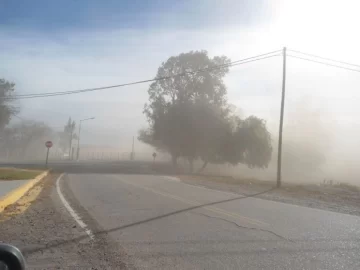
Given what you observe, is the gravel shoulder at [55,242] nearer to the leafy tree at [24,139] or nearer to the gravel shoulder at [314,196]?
the gravel shoulder at [314,196]

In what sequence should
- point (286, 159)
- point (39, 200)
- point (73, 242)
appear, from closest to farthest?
point (73, 242)
point (39, 200)
point (286, 159)

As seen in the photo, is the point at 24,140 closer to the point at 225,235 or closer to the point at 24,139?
the point at 24,139

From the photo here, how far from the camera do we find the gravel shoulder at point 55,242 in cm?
588

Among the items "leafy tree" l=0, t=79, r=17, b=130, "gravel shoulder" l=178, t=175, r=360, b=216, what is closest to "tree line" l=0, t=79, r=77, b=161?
"leafy tree" l=0, t=79, r=17, b=130

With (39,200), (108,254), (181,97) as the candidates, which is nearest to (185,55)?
(181,97)

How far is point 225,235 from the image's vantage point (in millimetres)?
7797

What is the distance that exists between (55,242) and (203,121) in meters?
37.3

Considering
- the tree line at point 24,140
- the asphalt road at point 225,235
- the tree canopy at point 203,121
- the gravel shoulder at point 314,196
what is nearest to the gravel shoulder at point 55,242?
the asphalt road at point 225,235

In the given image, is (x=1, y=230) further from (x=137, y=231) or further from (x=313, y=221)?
(x=313, y=221)

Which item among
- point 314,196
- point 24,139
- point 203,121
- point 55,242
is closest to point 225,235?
point 55,242

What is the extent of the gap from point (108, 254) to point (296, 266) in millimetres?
2958

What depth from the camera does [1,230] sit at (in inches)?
327

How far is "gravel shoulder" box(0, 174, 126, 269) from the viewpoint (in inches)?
232

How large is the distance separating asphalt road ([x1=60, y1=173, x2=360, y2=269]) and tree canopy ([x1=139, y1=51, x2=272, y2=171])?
31070 millimetres
